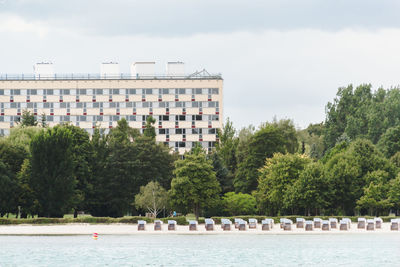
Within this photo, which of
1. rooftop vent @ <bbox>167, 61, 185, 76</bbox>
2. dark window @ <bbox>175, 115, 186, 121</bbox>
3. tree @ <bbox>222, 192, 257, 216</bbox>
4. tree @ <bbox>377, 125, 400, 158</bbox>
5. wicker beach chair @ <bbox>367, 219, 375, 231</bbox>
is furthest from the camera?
dark window @ <bbox>175, 115, 186, 121</bbox>

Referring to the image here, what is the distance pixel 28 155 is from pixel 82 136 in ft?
32.6

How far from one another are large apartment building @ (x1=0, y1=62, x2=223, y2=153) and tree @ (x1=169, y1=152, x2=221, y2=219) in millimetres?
74233

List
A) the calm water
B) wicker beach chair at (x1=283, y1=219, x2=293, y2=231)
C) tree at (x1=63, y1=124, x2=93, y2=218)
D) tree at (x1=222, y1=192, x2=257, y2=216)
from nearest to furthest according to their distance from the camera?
the calm water < wicker beach chair at (x1=283, y1=219, x2=293, y2=231) < tree at (x1=63, y1=124, x2=93, y2=218) < tree at (x1=222, y1=192, x2=257, y2=216)

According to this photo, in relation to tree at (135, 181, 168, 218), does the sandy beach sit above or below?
below

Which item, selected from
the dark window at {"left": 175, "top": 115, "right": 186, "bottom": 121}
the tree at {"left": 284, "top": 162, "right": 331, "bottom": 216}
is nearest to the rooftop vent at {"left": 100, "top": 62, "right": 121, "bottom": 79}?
the dark window at {"left": 175, "top": 115, "right": 186, "bottom": 121}

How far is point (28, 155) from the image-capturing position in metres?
104

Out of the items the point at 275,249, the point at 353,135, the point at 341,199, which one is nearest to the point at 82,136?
the point at 341,199

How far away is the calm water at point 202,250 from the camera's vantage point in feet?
172

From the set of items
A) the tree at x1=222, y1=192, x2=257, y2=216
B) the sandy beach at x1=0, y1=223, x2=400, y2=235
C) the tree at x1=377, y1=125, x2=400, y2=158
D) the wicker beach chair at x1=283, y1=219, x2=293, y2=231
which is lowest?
the sandy beach at x1=0, y1=223, x2=400, y2=235

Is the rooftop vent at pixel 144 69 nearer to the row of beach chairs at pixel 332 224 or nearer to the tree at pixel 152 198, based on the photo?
the tree at pixel 152 198

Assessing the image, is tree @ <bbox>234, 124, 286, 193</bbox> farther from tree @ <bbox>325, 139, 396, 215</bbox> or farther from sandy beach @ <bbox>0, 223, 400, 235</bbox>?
sandy beach @ <bbox>0, 223, 400, 235</bbox>

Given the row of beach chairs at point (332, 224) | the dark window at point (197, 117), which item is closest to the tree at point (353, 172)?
the row of beach chairs at point (332, 224)

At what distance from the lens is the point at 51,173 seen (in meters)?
94.5

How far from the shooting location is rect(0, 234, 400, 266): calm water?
52.4 metres
